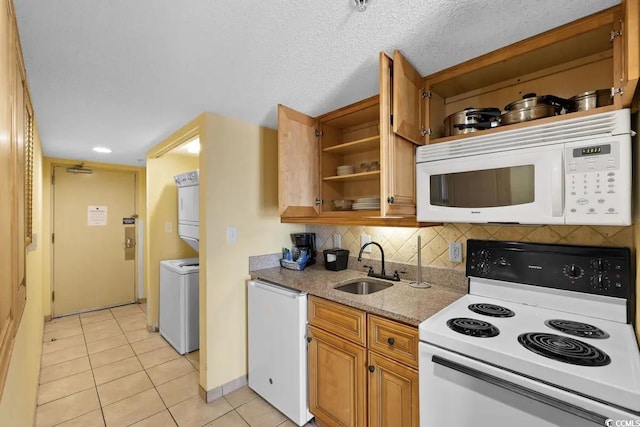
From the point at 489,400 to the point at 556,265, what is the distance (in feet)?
2.55

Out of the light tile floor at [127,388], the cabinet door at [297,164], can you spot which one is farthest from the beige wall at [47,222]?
the cabinet door at [297,164]

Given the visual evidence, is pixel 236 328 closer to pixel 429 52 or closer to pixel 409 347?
pixel 409 347

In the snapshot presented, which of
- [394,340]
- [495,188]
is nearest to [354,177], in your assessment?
[495,188]

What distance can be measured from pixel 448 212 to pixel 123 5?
5.65ft

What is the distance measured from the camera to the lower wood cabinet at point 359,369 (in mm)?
1377

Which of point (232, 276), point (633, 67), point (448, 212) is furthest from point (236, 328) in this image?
point (633, 67)

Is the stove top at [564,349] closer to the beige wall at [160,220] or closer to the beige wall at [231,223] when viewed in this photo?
the beige wall at [231,223]

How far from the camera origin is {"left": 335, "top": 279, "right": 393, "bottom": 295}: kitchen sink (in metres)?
2.08

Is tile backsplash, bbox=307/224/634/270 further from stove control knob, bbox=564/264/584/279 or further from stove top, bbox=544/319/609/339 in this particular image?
stove top, bbox=544/319/609/339

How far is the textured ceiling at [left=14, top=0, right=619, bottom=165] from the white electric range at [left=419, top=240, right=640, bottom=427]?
1.10m

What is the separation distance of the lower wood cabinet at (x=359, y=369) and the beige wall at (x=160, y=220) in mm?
2384

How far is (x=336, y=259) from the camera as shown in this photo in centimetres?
234

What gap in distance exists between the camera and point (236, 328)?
2.31 m

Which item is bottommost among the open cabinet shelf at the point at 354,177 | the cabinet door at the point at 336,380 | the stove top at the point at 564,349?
the cabinet door at the point at 336,380
